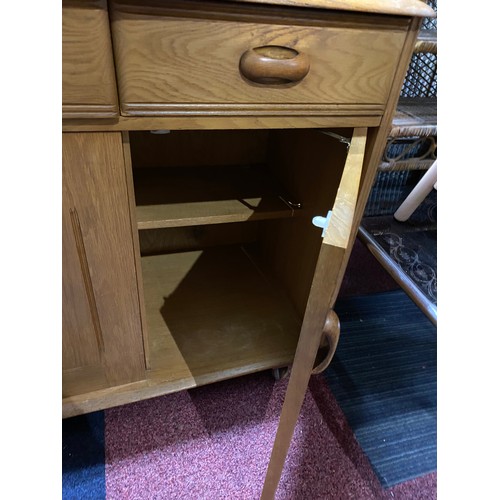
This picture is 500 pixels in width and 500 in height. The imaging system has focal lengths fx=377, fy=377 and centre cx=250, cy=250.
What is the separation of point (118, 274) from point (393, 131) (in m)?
0.60

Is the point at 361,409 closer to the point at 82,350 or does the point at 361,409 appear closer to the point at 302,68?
the point at 82,350

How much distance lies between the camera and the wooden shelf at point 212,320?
0.75 m

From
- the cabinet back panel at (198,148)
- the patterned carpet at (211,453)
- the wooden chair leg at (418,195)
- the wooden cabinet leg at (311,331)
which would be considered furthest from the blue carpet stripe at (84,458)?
the wooden chair leg at (418,195)

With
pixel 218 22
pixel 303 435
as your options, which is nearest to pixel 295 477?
pixel 303 435

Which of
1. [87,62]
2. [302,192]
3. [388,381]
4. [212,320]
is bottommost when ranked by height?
[388,381]

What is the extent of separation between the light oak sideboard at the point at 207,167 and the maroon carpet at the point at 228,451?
0.43ft

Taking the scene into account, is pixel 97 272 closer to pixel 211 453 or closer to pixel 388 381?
pixel 211 453

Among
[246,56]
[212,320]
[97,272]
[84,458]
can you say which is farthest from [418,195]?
[84,458]

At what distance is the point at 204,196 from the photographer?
0.77m

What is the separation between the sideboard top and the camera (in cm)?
43

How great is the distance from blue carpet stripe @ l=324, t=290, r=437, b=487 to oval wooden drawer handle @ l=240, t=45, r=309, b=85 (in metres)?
0.71

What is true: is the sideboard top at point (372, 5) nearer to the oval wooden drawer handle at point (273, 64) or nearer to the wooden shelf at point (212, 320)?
the oval wooden drawer handle at point (273, 64)

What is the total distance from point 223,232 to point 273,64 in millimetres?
671

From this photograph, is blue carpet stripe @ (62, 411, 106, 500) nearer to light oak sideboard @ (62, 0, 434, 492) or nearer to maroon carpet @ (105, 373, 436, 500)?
maroon carpet @ (105, 373, 436, 500)
